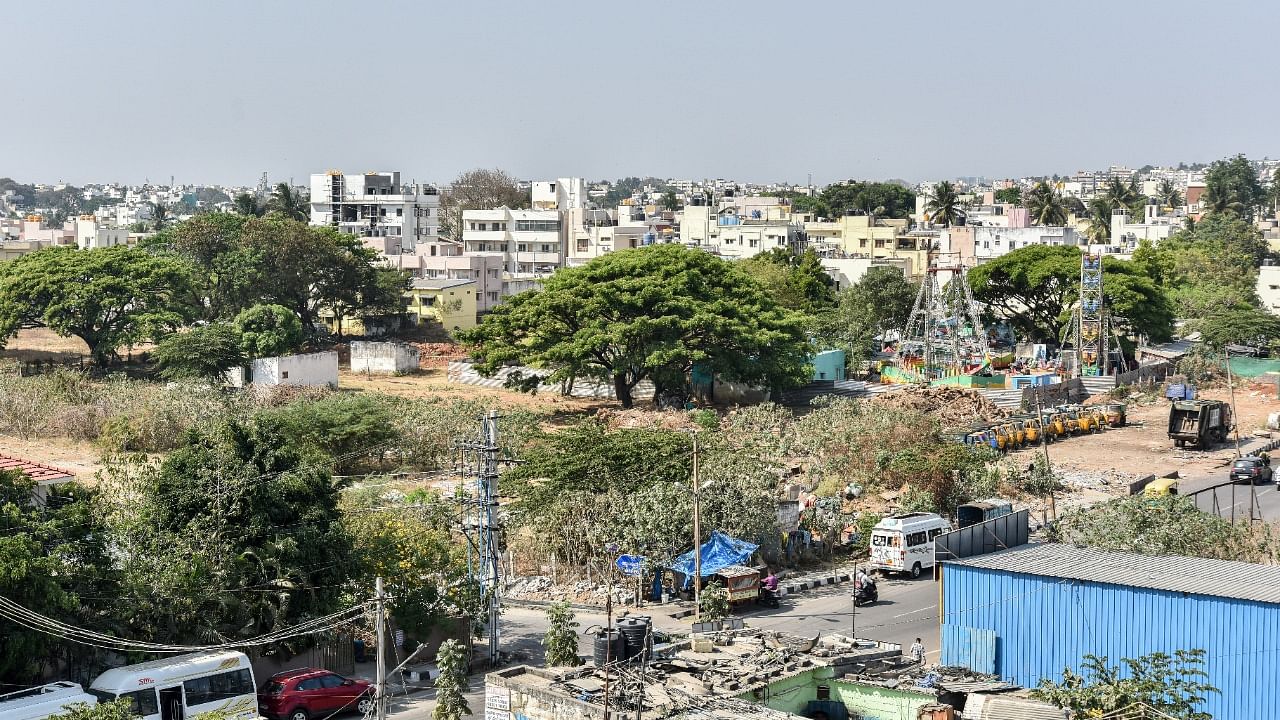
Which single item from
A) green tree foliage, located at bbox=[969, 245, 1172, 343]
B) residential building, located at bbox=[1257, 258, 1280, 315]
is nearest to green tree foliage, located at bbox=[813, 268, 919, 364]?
green tree foliage, located at bbox=[969, 245, 1172, 343]

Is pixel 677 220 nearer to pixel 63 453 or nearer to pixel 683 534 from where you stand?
pixel 63 453

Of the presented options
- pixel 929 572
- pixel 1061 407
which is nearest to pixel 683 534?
pixel 929 572

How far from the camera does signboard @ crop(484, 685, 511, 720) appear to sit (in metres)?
15.3

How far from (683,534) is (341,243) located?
39510mm

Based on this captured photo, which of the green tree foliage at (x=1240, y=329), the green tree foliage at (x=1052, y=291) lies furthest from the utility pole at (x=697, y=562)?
the green tree foliage at (x=1240, y=329)

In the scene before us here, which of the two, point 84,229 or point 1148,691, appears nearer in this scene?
point 1148,691

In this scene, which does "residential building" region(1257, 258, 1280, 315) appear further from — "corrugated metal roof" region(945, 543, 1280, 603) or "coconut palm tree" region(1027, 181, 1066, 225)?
"corrugated metal roof" region(945, 543, 1280, 603)

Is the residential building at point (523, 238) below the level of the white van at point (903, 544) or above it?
above

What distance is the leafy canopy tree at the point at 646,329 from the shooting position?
44.9 meters

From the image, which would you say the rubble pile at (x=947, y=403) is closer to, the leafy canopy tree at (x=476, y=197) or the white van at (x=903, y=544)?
the white van at (x=903, y=544)

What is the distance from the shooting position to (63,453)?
36.9m

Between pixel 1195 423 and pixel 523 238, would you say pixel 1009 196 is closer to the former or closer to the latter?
pixel 523 238

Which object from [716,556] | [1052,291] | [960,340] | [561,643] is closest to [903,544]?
[716,556]

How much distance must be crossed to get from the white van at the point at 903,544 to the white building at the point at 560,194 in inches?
2749
